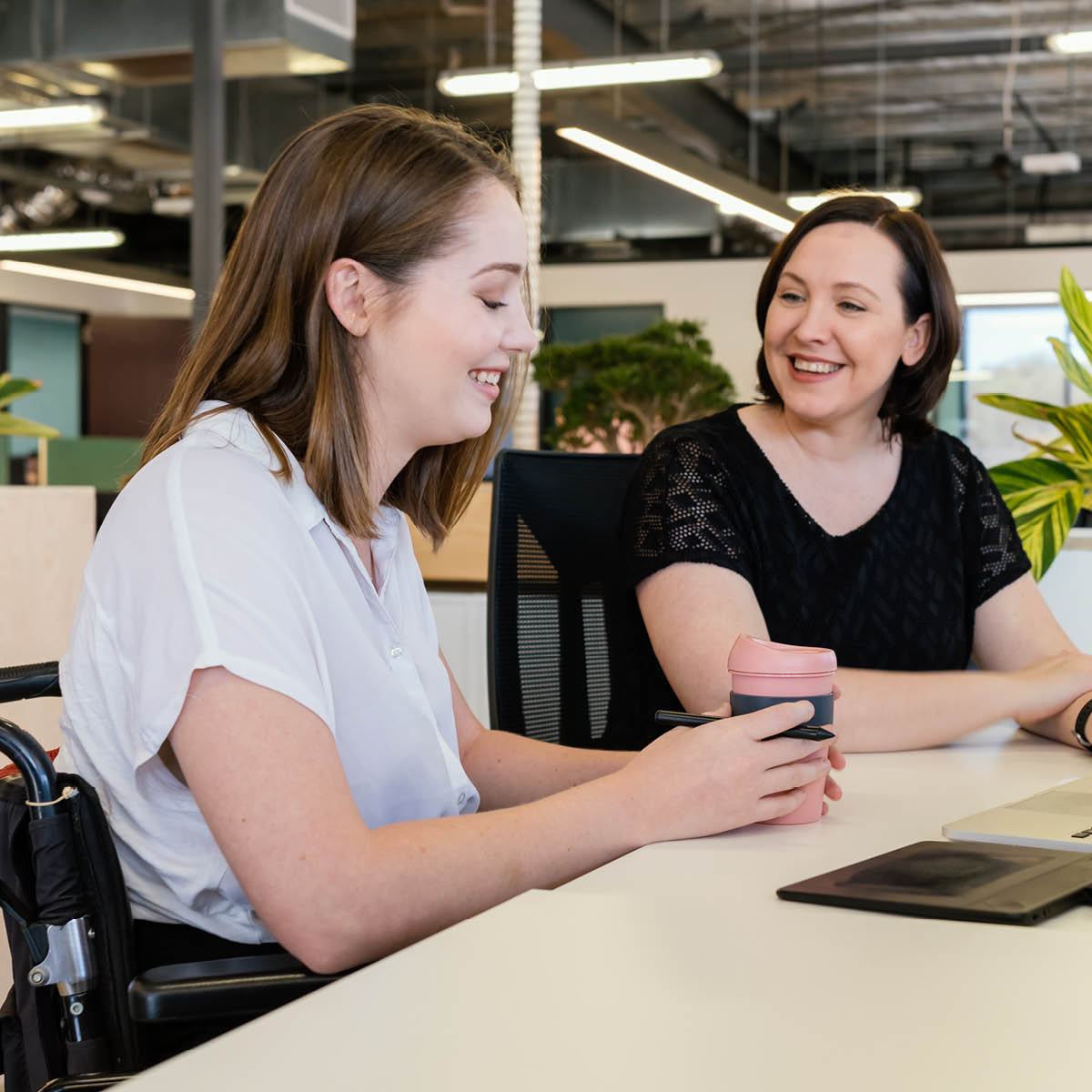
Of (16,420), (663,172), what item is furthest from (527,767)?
(663,172)

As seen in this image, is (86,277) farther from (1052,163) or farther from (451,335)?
(451,335)

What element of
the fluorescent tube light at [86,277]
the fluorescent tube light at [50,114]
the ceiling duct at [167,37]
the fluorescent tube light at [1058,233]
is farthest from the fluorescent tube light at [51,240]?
the fluorescent tube light at [1058,233]

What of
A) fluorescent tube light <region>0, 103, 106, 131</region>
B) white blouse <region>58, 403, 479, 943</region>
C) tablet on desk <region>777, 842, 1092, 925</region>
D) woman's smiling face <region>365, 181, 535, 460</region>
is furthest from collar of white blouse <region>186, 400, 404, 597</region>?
fluorescent tube light <region>0, 103, 106, 131</region>

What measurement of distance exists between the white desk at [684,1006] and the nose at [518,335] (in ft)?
1.70

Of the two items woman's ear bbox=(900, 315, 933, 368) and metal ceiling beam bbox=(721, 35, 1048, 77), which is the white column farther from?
metal ceiling beam bbox=(721, 35, 1048, 77)

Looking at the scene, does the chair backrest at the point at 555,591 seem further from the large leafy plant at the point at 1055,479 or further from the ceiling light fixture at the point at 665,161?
the ceiling light fixture at the point at 665,161

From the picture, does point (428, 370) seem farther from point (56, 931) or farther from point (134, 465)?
point (56, 931)

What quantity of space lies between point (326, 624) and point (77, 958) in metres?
0.31

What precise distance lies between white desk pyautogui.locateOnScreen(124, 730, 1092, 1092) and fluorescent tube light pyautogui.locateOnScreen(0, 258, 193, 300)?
41.1ft

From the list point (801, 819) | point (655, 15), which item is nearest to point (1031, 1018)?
point (801, 819)

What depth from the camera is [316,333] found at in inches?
47.4

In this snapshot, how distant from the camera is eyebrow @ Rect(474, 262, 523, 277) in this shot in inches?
48.9

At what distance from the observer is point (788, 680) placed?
1180mm

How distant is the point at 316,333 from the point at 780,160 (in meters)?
12.8
